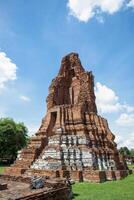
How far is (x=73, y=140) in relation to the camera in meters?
21.9

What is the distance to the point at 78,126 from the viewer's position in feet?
74.7

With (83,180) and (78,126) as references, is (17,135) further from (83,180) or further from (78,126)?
(83,180)

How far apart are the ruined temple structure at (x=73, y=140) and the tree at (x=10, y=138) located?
17653 millimetres

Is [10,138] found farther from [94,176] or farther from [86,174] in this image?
[94,176]

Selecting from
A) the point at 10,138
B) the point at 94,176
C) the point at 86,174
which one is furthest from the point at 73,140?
the point at 10,138

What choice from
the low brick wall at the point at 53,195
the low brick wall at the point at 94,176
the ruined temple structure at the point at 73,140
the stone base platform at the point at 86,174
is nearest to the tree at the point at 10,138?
the ruined temple structure at the point at 73,140

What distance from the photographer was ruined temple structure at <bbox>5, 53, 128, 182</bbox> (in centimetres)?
1952

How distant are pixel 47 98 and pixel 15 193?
66.2 feet

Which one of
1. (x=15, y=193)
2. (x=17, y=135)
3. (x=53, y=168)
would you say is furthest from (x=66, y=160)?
(x=17, y=135)

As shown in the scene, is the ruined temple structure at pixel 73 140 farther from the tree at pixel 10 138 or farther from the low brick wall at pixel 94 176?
the tree at pixel 10 138

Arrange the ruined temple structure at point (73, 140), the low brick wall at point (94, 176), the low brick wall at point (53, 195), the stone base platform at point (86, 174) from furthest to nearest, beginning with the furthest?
the ruined temple structure at point (73, 140)
the stone base platform at point (86, 174)
the low brick wall at point (94, 176)
the low brick wall at point (53, 195)

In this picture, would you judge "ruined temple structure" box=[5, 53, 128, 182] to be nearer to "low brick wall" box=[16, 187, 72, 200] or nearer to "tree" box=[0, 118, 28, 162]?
"low brick wall" box=[16, 187, 72, 200]

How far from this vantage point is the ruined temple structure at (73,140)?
64.0ft

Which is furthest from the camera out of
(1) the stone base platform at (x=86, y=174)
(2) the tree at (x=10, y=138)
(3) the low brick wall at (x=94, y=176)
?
(2) the tree at (x=10, y=138)
